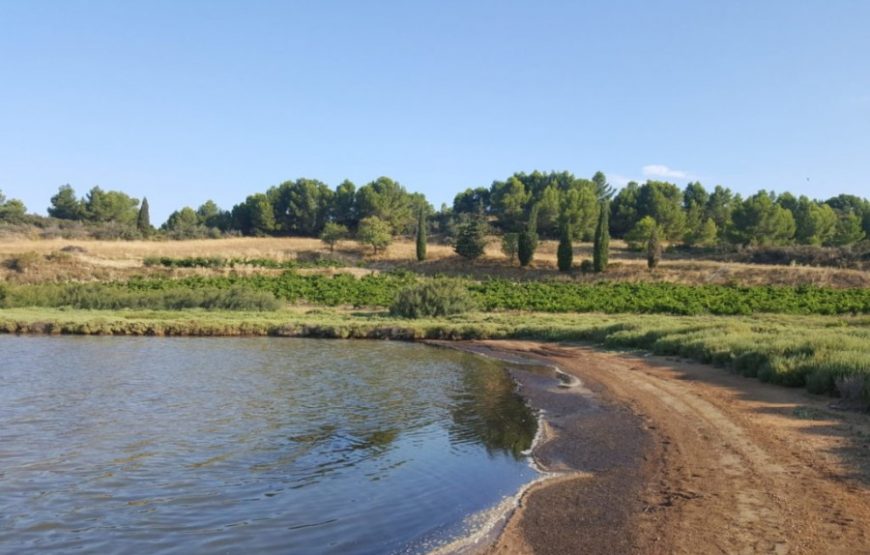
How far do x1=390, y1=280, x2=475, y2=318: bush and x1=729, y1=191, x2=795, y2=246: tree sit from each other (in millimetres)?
57032

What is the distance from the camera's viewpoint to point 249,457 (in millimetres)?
10945

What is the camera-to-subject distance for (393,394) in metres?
17.3

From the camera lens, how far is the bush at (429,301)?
132ft

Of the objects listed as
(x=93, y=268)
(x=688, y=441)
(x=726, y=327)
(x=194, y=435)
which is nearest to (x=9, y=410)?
(x=194, y=435)

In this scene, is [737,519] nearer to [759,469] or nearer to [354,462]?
[759,469]

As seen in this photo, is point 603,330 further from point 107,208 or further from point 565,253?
point 107,208

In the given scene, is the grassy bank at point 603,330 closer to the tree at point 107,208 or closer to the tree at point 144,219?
the tree at point 144,219

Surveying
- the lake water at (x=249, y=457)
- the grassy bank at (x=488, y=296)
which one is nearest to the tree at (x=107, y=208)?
the grassy bank at (x=488, y=296)

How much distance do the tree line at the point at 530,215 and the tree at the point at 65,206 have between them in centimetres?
17

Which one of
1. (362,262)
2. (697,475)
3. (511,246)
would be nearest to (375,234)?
(362,262)

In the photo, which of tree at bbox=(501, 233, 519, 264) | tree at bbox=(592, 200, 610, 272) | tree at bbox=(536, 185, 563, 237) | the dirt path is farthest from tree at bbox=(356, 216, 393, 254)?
the dirt path

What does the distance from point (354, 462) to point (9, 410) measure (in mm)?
8321

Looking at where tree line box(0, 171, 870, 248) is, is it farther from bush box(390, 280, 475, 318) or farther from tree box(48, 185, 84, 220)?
bush box(390, 280, 475, 318)

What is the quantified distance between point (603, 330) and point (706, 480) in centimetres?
2118
